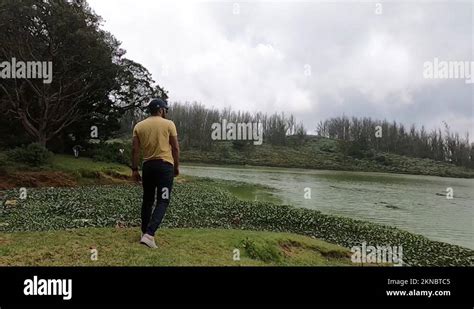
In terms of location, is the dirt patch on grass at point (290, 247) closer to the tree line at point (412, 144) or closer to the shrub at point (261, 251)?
the shrub at point (261, 251)

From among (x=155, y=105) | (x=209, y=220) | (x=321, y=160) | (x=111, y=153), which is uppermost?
(x=155, y=105)

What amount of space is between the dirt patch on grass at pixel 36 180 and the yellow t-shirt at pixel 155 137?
50.5 ft

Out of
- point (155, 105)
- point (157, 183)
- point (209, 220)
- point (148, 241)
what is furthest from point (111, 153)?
point (157, 183)

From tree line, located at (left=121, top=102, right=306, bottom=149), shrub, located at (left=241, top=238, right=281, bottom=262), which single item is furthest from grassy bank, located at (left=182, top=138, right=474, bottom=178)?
shrub, located at (left=241, top=238, right=281, bottom=262)

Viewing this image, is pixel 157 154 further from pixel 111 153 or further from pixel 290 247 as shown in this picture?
pixel 111 153

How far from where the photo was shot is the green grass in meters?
5.79

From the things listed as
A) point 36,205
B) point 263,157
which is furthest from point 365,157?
point 36,205

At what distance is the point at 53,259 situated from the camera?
19.0 ft

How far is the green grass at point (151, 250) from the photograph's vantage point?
19.0 ft

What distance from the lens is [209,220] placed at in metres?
12.8

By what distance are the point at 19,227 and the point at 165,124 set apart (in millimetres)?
5777

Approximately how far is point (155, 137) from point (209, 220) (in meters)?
7.30
